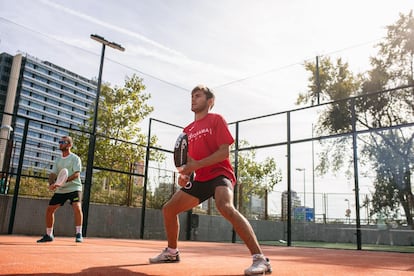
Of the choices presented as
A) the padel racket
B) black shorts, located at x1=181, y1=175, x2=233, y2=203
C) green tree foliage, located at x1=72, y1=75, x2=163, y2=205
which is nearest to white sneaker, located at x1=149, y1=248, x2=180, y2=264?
black shorts, located at x1=181, y1=175, x2=233, y2=203

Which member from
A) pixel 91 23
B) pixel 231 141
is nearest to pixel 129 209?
pixel 91 23

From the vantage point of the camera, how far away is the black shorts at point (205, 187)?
2930 millimetres

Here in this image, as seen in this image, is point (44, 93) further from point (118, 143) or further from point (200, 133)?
point (200, 133)

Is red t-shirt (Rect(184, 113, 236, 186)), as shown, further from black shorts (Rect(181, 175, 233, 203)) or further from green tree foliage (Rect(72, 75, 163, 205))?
green tree foliage (Rect(72, 75, 163, 205))

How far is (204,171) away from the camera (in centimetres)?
305

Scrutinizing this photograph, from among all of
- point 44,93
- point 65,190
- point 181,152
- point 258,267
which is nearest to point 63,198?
point 65,190

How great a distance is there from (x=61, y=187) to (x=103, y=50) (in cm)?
484

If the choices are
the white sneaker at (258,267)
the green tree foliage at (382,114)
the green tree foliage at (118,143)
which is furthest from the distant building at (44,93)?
the white sneaker at (258,267)

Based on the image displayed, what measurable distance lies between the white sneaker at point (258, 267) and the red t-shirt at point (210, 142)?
0.73 metres

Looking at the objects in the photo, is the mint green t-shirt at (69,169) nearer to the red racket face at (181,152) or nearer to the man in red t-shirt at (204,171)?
the man in red t-shirt at (204,171)

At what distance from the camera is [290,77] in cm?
1161

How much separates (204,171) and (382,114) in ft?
53.4

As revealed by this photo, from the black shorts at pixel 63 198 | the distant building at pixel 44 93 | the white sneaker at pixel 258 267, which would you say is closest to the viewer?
the white sneaker at pixel 258 267

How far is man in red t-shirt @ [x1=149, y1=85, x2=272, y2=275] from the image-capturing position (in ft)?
9.32
